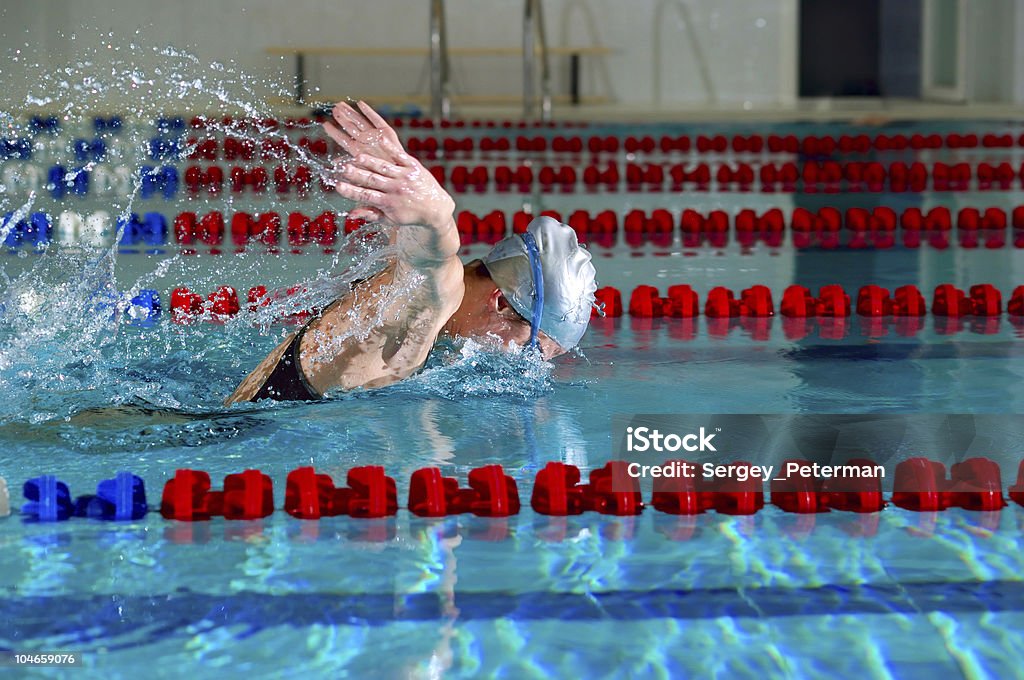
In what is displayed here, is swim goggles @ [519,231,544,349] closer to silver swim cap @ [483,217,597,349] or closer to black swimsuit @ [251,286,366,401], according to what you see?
silver swim cap @ [483,217,597,349]

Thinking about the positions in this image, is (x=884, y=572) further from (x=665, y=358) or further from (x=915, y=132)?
(x=915, y=132)

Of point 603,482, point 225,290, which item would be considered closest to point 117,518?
point 603,482

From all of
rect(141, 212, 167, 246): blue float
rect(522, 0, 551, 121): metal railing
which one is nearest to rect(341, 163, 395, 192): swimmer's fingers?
rect(141, 212, 167, 246): blue float

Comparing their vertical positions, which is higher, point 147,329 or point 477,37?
point 477,37

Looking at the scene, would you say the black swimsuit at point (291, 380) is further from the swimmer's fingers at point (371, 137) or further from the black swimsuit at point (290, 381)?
the swimmer's fingers at point (371, 137)

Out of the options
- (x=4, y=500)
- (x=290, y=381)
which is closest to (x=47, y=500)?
(x=4, y=500)

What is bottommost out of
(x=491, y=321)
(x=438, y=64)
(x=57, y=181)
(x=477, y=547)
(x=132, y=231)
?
(x=477, y=547)

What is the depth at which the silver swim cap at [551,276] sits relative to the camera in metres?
2.84

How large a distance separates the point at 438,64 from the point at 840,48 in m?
6.13

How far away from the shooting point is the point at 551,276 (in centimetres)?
283

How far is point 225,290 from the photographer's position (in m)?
4.37

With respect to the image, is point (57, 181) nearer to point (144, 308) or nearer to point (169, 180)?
point (169, 180)

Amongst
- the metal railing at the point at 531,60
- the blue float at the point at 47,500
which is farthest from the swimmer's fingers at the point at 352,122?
the metal railing at the point at 531,60

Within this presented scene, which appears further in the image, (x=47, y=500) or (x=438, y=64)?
(x=438, y=64)
